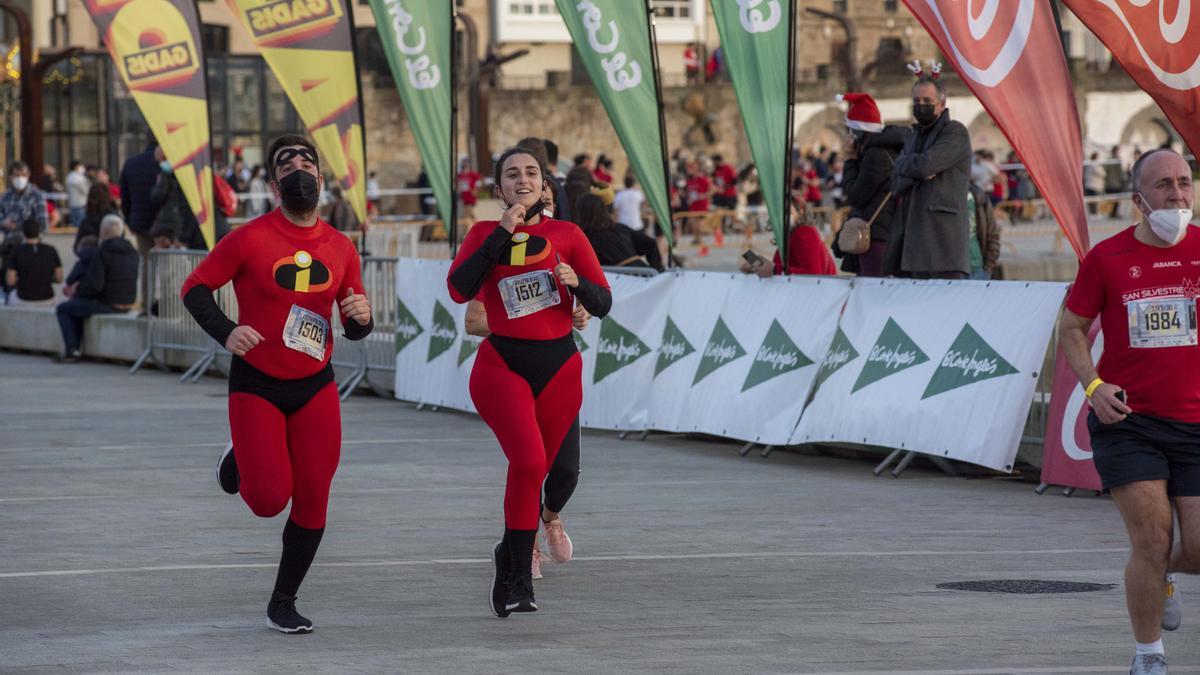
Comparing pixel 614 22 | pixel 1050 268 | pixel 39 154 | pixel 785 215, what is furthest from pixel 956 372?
pixel 39 154

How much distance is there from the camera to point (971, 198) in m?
15.5

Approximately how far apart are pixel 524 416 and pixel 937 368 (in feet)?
15.9

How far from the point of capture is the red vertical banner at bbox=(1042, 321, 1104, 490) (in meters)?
11.8

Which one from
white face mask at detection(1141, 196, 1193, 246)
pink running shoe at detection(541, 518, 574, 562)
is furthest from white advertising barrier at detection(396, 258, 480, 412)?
white face mask at detection(1141, 196, 1193, 246)

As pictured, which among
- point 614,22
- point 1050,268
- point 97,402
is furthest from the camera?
point 1050,268

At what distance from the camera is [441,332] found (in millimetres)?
17422

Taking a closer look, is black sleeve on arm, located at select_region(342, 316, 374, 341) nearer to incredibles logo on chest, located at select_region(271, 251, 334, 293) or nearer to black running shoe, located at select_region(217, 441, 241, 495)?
incredibles logo on chest, located at select_region(271, 251, 334, 293)

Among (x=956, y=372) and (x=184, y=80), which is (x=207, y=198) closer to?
(x=184, y=80)

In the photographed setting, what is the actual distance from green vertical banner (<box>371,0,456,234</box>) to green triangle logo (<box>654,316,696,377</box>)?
12.5ft

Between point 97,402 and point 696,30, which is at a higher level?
point 696,30

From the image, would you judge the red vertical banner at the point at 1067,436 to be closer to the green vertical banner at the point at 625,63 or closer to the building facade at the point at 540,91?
the green vertical banner at the point at 625,63

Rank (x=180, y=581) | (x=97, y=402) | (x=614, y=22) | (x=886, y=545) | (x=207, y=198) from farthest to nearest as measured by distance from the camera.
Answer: (x=207, y=198), (x=97, y=402), (x=614, y=22), (x=886, y=545), (x=180, y=581)

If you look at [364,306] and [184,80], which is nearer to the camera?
[364,306]

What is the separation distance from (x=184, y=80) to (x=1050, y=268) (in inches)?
654
